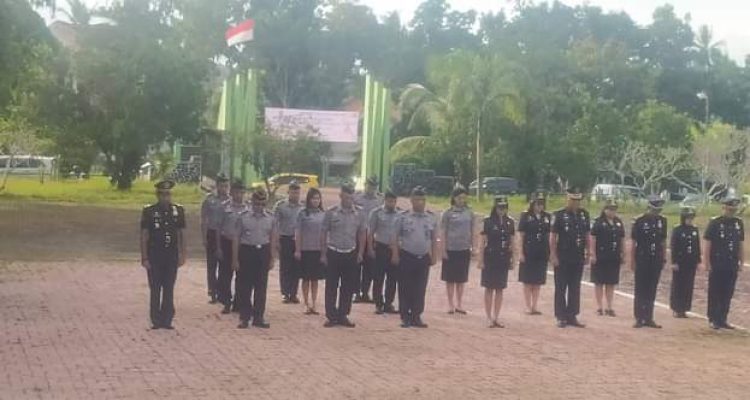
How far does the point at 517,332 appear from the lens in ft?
35.6

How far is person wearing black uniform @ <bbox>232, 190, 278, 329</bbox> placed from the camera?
1061 centimetres

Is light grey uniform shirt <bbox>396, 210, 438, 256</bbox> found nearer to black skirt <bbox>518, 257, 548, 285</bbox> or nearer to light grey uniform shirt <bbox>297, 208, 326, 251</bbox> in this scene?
light grey uniform shirt <bbox>297, 208, 326, 251</bbox>

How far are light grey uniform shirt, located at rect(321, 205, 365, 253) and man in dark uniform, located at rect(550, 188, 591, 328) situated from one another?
235 cm

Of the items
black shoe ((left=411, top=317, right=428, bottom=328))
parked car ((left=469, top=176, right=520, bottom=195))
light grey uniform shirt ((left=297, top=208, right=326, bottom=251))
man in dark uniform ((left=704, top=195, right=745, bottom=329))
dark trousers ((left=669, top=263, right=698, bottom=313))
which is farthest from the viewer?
parked car ((left=469, top=176, right=520, bottom=195))

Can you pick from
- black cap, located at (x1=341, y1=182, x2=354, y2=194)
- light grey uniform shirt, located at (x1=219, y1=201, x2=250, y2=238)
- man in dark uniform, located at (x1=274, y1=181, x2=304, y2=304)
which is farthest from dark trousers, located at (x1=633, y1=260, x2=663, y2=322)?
light grey uniform shirt, located at (x1=219, y1=201, x2=250, y2=238)

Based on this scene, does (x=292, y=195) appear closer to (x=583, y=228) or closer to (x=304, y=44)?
(x=583, y=228)

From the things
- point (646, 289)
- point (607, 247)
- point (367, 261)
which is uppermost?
point (607, 247)

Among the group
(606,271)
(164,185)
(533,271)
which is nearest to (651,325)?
(606,271)

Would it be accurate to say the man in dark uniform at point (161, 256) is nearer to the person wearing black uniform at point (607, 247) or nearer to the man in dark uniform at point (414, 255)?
the man in dark uniform at point (414, 255)

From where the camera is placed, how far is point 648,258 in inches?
469

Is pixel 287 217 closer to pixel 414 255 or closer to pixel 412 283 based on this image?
pixel 414 255

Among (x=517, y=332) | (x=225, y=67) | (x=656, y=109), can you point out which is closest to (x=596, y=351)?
(x=517, y=332)

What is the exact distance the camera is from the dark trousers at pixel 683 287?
12.3 meters

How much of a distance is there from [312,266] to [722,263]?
15.5ft
